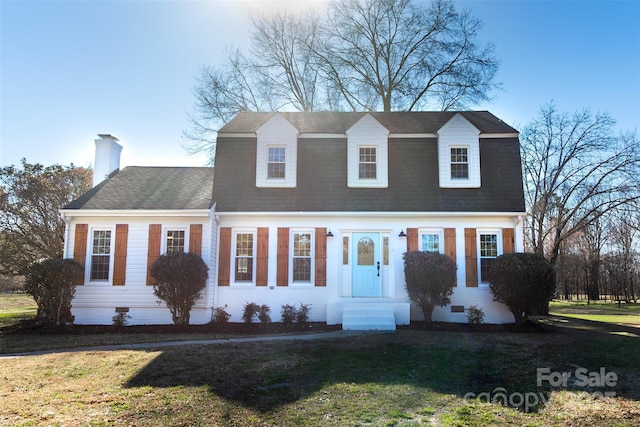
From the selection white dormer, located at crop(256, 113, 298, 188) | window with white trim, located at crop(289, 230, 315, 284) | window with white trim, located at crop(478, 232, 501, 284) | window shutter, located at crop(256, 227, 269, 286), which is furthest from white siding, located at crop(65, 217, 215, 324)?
window with white trim, located at crop(478, 232, 501, 284)

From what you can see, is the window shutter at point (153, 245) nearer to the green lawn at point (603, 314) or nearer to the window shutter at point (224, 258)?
the window shutter at point (224, 258)

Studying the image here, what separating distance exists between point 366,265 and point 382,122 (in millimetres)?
5473

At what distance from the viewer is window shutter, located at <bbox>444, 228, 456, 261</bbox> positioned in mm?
13523

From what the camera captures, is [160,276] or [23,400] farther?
[160,276]

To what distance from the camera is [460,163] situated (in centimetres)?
1443

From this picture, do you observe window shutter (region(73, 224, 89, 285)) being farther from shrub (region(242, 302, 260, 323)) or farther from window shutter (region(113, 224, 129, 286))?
shrub (region(242, 302, 260, 323))

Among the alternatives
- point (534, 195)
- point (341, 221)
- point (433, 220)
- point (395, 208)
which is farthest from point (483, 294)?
point (534, 195)

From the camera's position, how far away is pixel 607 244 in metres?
36.4

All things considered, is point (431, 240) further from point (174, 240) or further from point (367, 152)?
point (174, 240)

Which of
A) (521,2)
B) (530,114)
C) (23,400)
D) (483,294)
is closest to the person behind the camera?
(23,400)

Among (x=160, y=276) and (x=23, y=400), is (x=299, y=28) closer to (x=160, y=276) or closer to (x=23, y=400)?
(x=160, y=276)

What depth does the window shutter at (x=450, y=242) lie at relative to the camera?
13.5 metres

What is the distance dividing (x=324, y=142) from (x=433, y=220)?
4461 millimetres

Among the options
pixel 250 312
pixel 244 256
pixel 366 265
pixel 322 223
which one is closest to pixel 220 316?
pixel 250 312
